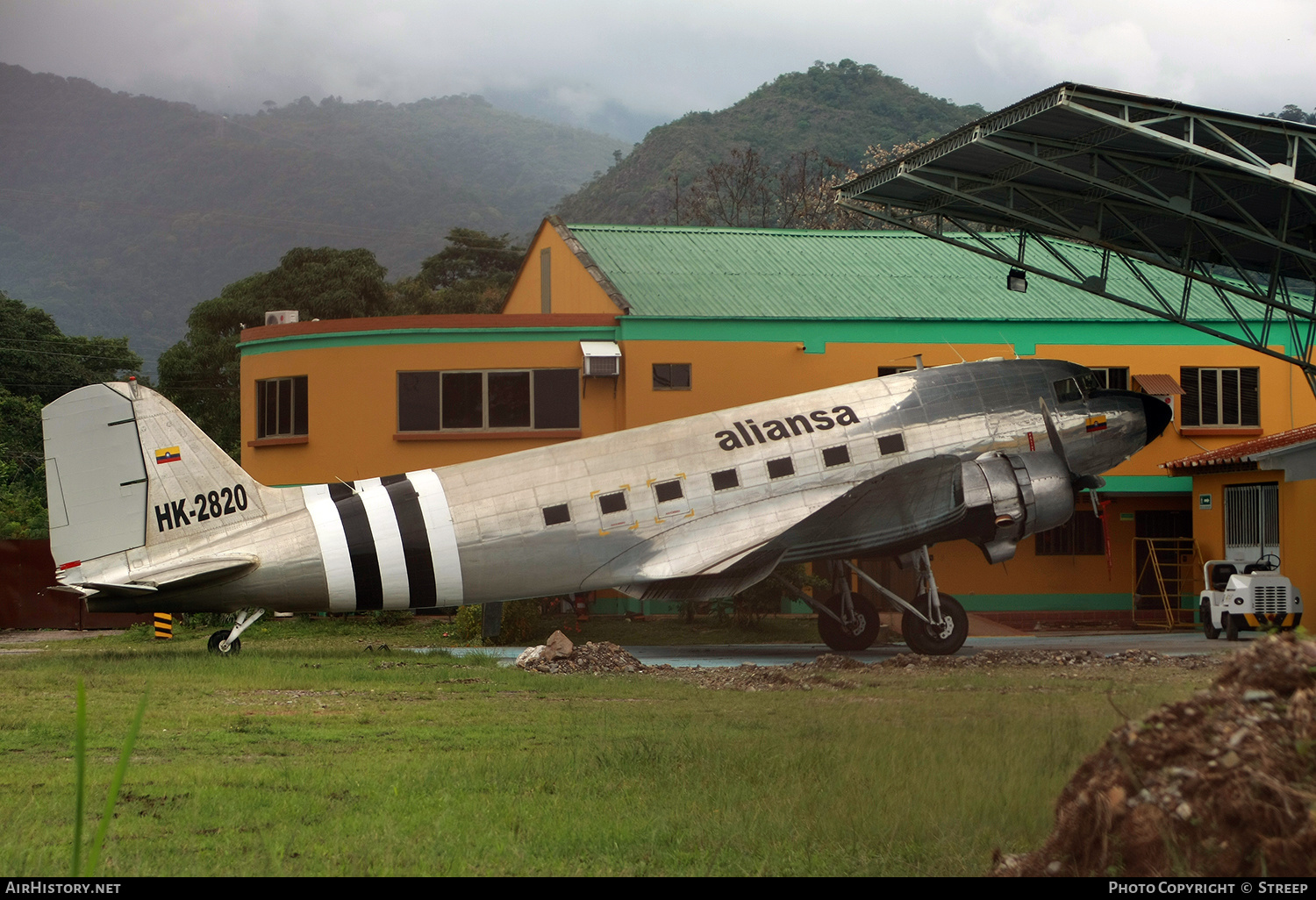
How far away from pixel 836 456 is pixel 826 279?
37.7 feet

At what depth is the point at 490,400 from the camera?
28.0 meters

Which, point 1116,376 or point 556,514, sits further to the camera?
point 1116,376

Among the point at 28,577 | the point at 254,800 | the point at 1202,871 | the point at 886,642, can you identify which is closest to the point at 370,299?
the point at 28,577

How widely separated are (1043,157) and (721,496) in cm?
820

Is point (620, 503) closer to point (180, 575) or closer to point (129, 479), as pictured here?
point (180, 575)

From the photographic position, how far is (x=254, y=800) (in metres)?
9.08

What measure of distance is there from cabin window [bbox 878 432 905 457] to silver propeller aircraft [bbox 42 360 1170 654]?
3 centimetres

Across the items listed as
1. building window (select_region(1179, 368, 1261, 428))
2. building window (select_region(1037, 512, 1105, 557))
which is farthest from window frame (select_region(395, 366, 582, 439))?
building window (select_region(1179, 368, 1261, 428))

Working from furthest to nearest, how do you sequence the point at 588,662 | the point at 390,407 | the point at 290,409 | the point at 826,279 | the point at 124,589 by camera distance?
1. the point at 826,279
2. the point at 290,409
3. the point at 390,407
4. the point at 588,662
5. the point at 124,589

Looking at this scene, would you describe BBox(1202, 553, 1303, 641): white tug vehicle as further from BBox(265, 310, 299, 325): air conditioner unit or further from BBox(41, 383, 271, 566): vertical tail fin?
BBox(265, 310, 299, 325): air conditioner unit

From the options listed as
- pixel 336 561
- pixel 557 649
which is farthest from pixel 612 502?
pixel 336 561

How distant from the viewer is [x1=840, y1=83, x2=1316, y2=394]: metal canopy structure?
17422 mm

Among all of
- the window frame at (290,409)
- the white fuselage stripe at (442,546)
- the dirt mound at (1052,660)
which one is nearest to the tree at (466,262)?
the window frame at (290,409)

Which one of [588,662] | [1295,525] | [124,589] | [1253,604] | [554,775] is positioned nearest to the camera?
[554,775]
